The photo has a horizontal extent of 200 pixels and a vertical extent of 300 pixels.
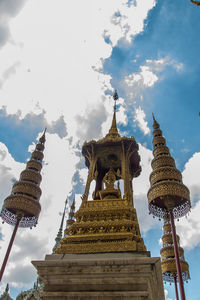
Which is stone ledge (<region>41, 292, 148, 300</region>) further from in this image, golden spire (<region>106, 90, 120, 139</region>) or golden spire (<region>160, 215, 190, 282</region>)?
golden spire (<region>160, 215, 190, 282</region>)

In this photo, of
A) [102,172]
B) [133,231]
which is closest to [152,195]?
[102,172]

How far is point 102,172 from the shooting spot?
14.5 m

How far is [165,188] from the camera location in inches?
539

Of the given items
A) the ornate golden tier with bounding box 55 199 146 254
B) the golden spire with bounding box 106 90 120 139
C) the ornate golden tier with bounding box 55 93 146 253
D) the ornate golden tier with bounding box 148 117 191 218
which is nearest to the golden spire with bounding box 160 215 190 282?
the ornate golden tier with bounding box 148 117 191 218

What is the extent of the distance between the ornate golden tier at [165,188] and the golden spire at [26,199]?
951 cm

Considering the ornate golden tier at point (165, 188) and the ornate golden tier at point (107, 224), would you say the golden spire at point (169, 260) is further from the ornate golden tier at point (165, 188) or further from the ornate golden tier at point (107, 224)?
the ornate golden tier at point (107, 224)

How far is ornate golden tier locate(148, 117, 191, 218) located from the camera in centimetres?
1375

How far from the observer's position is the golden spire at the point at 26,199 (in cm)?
1889

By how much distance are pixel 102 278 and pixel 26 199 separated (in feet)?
46.0

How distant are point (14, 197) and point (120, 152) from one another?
33.8 ft

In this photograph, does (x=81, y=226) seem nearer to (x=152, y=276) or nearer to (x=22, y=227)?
(x=152, y=276)

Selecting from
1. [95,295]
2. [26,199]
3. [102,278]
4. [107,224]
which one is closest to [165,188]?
[107,224]

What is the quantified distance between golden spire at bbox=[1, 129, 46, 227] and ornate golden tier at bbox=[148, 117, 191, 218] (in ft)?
31.2

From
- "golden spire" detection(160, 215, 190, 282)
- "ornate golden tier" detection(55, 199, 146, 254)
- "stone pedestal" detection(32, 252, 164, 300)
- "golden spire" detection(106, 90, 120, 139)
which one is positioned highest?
"golden spire" detection(106, 90, 120, 139)
